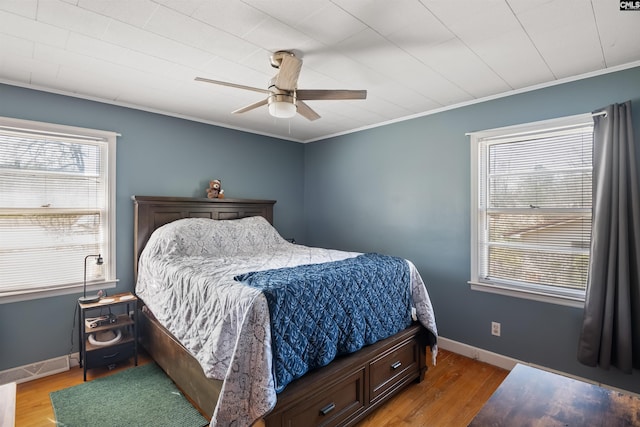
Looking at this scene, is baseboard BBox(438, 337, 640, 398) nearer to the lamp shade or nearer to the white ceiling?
the white ceiling

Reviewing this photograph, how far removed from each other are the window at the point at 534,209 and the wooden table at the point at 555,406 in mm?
1714

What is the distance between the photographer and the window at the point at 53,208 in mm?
2654

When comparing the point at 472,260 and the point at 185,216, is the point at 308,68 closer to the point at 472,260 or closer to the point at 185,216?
the point at 185,216

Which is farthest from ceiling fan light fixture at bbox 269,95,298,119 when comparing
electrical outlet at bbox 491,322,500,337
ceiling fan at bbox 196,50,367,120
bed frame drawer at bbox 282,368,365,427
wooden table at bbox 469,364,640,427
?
electrical outlet at bbox 491,322,500,337

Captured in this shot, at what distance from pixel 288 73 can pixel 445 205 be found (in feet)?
6.91

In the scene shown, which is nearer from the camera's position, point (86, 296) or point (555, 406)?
point (555, 406)

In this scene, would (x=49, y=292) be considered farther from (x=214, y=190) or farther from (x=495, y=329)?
(x=495, y=329)

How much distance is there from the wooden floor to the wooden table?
1.17 m

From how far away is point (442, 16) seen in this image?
1.75 m

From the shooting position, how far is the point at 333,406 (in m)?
1.92

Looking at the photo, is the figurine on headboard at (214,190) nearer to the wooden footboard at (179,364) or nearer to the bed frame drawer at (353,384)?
the wooden footboard at (179,364)

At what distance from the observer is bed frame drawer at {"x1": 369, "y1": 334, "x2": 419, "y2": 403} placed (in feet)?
7.23

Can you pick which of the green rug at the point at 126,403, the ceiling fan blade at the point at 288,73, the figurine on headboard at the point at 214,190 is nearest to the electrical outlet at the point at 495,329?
the green rug at the point at 126,403

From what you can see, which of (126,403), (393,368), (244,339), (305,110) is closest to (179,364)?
(126,403)
